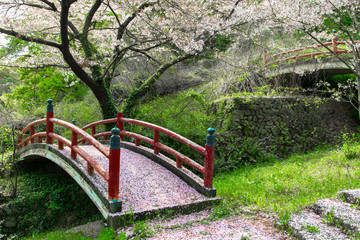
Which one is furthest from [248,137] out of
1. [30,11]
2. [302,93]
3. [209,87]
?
[30,11]

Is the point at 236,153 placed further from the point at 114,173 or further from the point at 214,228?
the point at 114,173

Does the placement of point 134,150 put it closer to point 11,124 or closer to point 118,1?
point 11,124

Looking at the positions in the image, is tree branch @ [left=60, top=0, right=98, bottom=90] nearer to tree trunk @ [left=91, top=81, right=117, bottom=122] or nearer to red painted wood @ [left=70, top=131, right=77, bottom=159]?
tree trunk @ [left=91, top=81, right=117, bottom=122]

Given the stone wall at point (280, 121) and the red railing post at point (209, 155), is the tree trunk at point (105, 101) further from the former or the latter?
the red railing post at point (209, 155)

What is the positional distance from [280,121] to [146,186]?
25.2ft

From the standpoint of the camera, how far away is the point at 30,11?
28.7ft

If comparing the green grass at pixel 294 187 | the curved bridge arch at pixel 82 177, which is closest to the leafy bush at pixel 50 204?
the curved bridge arch at pixel 82 177

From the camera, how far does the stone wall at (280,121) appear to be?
34.3 ft

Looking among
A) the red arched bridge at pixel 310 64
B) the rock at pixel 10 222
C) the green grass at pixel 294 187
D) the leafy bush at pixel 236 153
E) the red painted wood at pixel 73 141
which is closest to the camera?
the green grass at pixel 294 187

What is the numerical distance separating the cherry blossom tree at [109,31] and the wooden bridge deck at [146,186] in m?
3.02

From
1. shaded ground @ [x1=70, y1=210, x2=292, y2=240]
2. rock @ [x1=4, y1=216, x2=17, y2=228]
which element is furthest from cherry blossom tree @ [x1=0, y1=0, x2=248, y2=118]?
shaded ground @ [x1=70, y1=210, x2=292, y2=240]

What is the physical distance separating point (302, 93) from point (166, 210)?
10940 mm

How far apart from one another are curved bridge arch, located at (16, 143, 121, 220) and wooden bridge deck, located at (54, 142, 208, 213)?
62mm

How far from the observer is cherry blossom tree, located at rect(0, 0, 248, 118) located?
24.5ft
